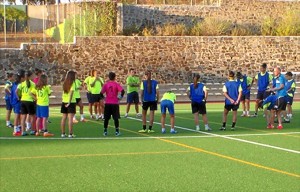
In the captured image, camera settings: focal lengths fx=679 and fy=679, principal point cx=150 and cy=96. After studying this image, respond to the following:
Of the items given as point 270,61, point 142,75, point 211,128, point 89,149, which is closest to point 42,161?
point 89,149

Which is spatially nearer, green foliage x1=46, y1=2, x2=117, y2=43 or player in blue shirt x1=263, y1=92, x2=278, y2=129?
player in blue shirt x1=263, y1=92, x2=278, y2=129

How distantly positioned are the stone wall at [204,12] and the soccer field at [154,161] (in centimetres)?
2556

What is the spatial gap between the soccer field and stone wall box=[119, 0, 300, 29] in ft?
83.9

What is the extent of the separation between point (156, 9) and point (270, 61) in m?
8.74

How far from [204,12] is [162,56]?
693 centimetres

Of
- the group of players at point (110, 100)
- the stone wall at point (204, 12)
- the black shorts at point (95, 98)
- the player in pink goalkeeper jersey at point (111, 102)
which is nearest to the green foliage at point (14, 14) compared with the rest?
the stone wall at point (204, 12)

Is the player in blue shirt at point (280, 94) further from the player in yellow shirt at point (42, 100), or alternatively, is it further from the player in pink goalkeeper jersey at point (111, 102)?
the player in yellow shirt at point (42, 100)

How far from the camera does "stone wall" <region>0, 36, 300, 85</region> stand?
40.5 metres

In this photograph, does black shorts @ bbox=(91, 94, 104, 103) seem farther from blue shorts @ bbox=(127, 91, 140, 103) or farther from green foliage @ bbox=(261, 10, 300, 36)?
green foliage @ bbox=(261, 10, 300, 36)

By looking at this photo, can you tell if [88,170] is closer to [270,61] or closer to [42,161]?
[42,161]

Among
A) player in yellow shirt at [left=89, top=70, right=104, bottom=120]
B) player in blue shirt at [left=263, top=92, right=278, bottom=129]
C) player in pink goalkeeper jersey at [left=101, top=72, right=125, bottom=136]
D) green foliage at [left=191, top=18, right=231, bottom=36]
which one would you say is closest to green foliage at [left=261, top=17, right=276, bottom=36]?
green foliage at [left=191, top=18, right=231, bottom=36]

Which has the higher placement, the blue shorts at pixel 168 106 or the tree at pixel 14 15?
the tree at pixel 14 15

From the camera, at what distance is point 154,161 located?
1439cm

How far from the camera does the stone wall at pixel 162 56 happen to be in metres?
40.5
